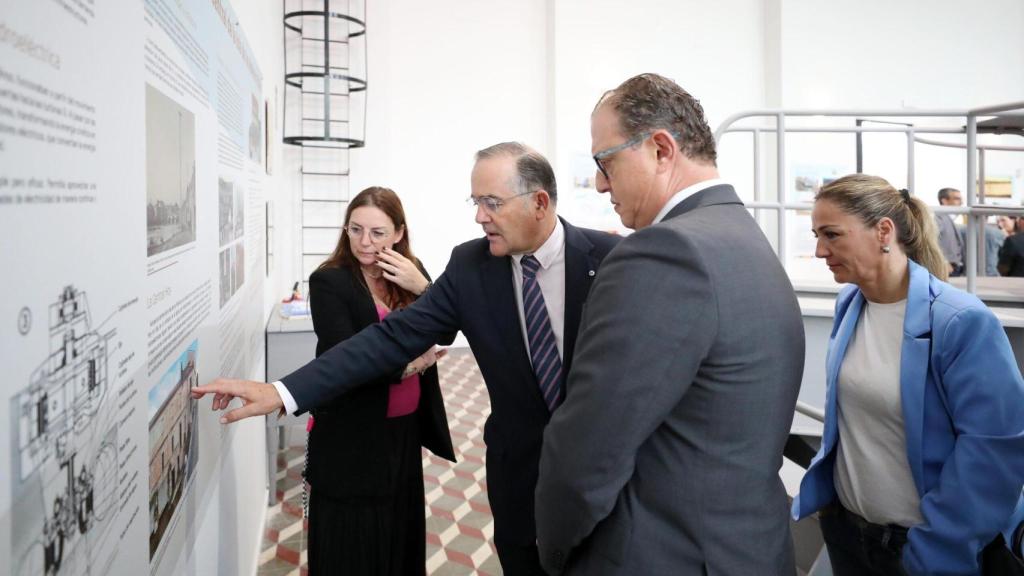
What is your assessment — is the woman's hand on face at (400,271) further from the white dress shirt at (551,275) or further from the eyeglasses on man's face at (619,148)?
the eyeglasses on man's face at (619,148)

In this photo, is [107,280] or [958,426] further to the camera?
[958,426]

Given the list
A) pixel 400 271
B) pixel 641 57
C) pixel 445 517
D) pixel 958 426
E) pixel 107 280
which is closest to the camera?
pixel 107 280

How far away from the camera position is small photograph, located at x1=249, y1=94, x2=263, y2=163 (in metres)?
2.69

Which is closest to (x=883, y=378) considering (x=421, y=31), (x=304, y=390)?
(x=304, y=390)

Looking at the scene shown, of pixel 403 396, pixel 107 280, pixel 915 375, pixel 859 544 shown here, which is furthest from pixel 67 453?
pixel 859 544

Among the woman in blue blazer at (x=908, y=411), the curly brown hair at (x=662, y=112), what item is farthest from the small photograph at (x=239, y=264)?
the woman in blue blazer at (x=908, y=411)

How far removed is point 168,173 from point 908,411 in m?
1.80

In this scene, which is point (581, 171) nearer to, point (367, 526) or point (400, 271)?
point (400, 271)

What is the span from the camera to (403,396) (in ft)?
6.84

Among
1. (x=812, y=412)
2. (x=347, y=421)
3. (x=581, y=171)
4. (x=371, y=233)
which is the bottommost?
(x=812, y=412)

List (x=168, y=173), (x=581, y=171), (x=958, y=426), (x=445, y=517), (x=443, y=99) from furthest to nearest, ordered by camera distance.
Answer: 1. (x=581, y=171)
2. (x=443, y=99)
3. (x=445, y=517)
4. (x=958, y=426)
5. (x=168, y=173)

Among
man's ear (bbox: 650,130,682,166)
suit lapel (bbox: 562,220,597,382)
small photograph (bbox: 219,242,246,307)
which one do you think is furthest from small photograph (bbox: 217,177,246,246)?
man's ear (bbox: 650,130,682,166)

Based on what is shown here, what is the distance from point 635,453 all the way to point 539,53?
8.12 metres

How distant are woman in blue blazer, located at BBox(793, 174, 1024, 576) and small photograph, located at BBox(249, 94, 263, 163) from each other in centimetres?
222
